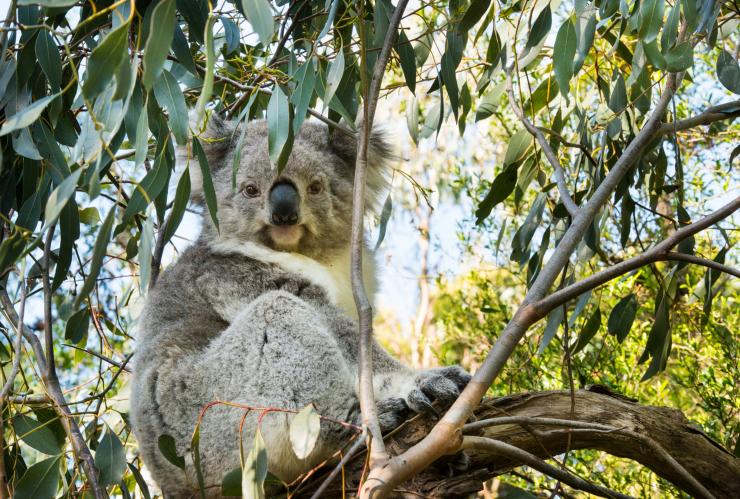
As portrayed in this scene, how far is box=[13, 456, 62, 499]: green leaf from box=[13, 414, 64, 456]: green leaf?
19 cm

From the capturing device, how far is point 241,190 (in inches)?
137

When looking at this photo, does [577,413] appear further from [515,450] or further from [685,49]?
[685,49]

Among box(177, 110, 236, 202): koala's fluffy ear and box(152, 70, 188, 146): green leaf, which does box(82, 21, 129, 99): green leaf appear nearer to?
box(152, 70, 188, 146): green leaf

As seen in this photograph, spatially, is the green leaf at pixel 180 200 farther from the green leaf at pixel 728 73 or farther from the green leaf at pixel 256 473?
the green leaf at pixel 728 73

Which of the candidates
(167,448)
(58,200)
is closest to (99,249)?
(58,200)

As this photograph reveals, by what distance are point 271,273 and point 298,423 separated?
1.34m

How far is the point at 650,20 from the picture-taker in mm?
2336

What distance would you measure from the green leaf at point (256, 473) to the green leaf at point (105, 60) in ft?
3.01

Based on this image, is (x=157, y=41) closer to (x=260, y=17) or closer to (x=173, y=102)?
(x=260, y=17)

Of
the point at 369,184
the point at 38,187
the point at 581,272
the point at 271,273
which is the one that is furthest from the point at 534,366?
the point at 38,187

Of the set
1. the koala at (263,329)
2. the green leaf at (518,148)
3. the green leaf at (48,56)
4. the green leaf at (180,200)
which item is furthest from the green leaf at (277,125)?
the green leaf at (518,148)

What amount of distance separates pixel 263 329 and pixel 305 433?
3.22ft

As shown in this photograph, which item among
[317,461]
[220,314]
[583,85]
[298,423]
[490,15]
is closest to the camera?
[298,423]

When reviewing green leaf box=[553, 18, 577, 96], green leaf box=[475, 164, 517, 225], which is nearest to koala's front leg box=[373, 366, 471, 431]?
green leaf box=[475, 164, 517, 225]
